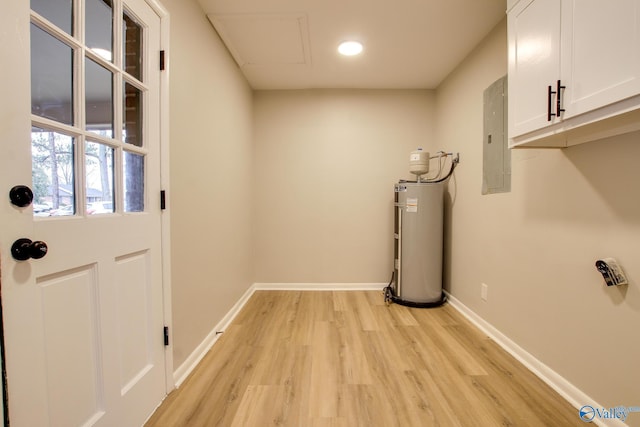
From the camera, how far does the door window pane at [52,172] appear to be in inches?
35.1

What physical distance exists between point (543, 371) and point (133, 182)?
2570 millimetres

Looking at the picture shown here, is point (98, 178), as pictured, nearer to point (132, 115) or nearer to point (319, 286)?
point (132, 115)

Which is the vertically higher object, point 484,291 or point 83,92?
point 83,92

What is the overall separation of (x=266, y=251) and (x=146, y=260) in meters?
2.15

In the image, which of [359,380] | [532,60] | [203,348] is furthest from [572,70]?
[203,348]

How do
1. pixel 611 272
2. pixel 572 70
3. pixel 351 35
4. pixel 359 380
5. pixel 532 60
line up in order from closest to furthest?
pixel 572 70
pixel 611 272
pixel 532 60
pixel 359 380
pixel 351 35

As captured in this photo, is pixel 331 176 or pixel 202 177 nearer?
pixel 202 177

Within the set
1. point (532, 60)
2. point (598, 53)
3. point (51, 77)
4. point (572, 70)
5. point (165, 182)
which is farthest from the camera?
point (165, 182)

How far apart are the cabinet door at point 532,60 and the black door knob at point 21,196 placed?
2.04m

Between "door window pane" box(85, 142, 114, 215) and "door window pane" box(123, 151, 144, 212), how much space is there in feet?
0.29

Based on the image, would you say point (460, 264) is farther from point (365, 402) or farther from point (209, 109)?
point (209, 109)

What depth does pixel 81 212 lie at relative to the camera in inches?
41.0

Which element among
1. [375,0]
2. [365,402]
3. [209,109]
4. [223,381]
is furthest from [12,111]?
[375,0]

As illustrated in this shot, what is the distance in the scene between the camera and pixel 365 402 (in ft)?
4.99
